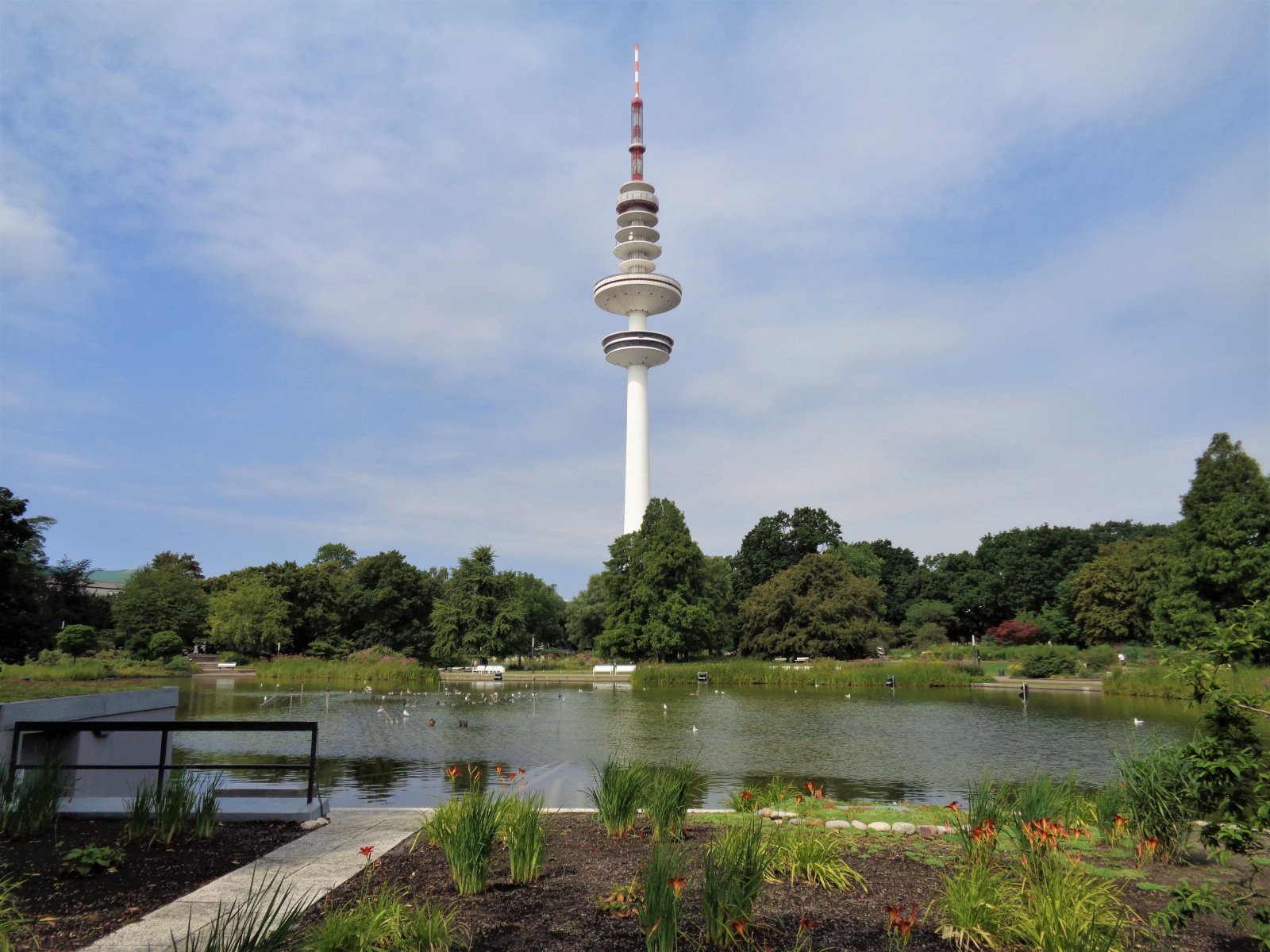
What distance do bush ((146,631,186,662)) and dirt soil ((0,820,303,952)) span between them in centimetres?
4898

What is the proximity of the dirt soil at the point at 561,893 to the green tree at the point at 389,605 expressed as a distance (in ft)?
191

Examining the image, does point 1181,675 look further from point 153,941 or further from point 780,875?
point 153,941

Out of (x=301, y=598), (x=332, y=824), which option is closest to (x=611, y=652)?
(x=301, y=598)

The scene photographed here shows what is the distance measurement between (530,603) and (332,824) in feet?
261

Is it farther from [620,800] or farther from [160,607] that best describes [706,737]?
[160,607]

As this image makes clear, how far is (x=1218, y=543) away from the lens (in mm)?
40594

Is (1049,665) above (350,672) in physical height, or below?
above

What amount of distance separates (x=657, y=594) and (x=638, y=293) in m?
44.5

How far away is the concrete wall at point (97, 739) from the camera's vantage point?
31.8ft

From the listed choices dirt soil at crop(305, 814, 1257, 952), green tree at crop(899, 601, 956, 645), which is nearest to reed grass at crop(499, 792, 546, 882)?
dirt soil at crop(305, 814, 1257, 952)

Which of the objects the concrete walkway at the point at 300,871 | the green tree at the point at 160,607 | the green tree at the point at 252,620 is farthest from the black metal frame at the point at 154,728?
the green tree at the point at 160,607

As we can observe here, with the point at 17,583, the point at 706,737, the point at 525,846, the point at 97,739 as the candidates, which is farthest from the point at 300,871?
the point at 706,737

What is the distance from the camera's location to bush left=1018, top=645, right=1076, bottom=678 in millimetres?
42906

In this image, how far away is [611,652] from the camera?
188 feet
